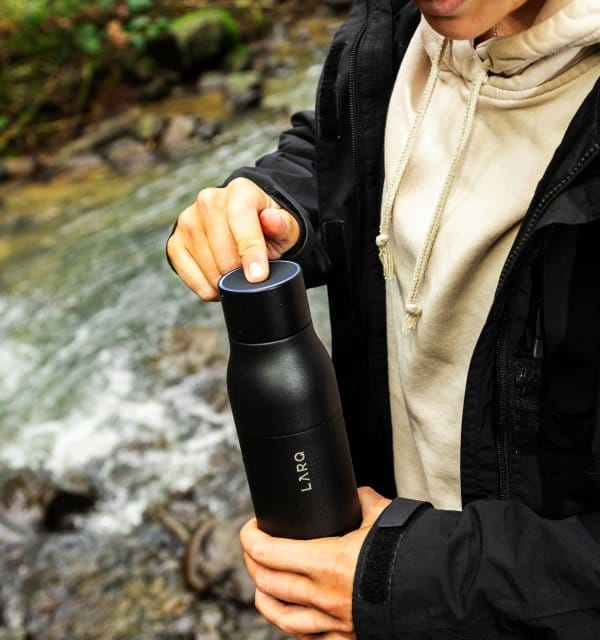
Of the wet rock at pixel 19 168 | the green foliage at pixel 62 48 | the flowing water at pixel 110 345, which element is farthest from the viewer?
the green foliage at pixel 62 48

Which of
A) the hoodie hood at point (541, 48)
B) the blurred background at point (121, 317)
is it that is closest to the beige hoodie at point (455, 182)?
the hoodie hood at point (541, 48)

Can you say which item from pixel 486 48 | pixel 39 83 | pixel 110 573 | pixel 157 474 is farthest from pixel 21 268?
pixel 486 48

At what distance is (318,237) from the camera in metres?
1.78

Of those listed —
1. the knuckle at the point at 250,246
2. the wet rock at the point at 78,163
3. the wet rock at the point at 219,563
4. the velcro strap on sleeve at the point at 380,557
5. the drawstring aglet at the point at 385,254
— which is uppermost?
the knuckle at the point at 250,246

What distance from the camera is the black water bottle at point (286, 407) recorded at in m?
1.19

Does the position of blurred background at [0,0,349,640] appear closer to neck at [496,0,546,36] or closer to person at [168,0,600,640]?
person at [168,0,600,640]

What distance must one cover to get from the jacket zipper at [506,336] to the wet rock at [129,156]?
26.4ft

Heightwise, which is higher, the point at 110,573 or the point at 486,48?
the point at 486,48

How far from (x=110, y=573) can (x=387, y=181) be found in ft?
9.88

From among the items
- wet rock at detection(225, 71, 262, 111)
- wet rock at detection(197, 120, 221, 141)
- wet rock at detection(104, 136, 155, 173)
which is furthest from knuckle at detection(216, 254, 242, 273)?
wet rock at detection(225, 71, 262, 111)

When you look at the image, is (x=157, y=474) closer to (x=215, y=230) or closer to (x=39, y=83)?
(x=215, y=230)

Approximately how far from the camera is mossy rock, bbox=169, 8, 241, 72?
36.5 feet

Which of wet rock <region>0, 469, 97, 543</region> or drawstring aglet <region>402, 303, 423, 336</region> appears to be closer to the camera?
drawstring aglet <region>402, 303, 423, 336</region>

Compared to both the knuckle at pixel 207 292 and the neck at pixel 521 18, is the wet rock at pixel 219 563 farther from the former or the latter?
the neck at pixel 521 18
